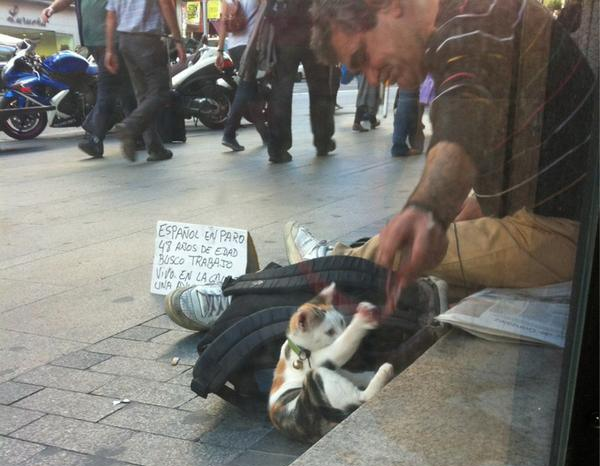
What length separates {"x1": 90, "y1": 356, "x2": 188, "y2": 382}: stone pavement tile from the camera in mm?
2762

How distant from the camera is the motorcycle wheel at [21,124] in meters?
6.20

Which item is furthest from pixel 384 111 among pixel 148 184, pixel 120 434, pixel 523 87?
pixel 148 184

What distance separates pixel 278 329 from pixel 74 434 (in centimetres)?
62

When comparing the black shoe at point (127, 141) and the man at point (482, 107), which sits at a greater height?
the man at point (482, 107)

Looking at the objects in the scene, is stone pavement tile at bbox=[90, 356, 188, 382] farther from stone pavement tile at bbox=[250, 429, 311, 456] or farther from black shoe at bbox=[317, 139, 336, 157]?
black shoe at bbox=[317, 139, 336, 157]

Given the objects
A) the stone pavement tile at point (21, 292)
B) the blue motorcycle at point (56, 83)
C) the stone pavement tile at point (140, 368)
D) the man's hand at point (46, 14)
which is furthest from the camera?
the stone pavement tile at point (21, 292)

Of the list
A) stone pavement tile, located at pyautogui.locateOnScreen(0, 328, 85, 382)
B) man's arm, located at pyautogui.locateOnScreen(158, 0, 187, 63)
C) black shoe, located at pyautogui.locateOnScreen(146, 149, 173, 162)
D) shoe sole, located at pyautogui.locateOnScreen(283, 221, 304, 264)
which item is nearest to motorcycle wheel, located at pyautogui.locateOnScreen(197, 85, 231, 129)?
black shoe, located at pyautogui.locateOnScreen(146, 149, 173, 162)

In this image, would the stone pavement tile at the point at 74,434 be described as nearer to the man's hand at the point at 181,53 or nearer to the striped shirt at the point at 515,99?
the man's hand at the point at 181,53

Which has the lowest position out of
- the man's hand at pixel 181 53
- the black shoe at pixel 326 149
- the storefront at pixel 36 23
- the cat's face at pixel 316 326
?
the cat's face at pixel 316 326

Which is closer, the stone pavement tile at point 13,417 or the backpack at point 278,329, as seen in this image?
the backpack at point 278,329

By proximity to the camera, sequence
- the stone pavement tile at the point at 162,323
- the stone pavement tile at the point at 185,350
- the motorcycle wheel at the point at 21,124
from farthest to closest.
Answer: the motorcycle wheel at the point at 21,124 → the stone pavement tile at the point at 162,323 → the stone pavement tile at the point at 185,350

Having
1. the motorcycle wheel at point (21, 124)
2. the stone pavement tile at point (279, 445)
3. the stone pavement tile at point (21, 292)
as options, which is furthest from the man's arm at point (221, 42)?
the motorcycle wheel at point (21, 124)

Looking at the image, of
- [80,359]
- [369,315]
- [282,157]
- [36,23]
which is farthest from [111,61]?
[80,359]

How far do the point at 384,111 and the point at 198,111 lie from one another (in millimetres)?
926
